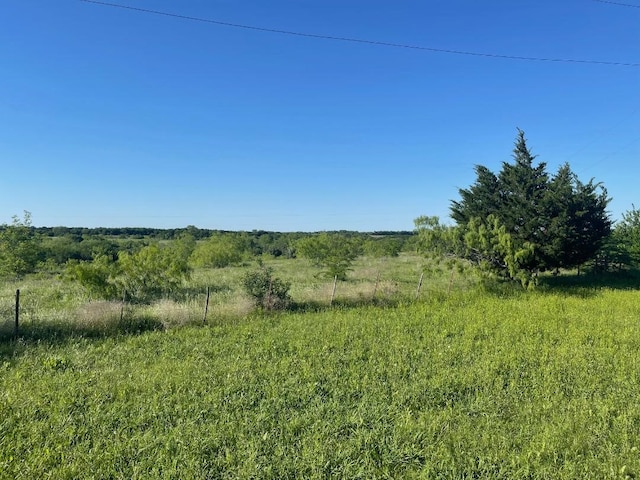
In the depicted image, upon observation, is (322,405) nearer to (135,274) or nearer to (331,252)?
(135,274)

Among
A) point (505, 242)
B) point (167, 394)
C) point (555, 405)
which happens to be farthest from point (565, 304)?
point (167, 394)

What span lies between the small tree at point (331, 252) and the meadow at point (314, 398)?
39.7 feet

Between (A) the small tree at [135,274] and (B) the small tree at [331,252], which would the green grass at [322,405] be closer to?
(A) the small tree at [135,274]

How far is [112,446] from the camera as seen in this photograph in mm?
4086

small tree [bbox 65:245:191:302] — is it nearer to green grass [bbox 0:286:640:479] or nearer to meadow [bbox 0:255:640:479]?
meadow [bbox 0:255:640:479]

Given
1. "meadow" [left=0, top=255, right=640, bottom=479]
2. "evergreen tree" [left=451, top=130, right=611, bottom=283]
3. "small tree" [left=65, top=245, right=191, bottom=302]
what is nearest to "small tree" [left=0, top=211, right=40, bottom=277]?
"small tree" [left=65, top=245, right=191, bottom=302]

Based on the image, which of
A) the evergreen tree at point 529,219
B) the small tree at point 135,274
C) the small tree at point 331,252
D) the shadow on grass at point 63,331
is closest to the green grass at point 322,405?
the shadow on grass at point 63,331

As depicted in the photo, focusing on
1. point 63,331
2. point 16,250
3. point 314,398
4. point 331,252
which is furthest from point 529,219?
point 16,250

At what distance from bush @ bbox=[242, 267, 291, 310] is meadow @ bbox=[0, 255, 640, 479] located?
4.37ft

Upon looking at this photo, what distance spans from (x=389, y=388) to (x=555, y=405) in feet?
7.47

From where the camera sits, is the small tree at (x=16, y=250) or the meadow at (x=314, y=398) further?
the small tree at (x=16, y=250)

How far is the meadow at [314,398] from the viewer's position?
3.93 meters

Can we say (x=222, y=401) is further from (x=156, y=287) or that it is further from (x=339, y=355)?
(x=156, y=287)

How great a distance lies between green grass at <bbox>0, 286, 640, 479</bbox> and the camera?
3906mm
